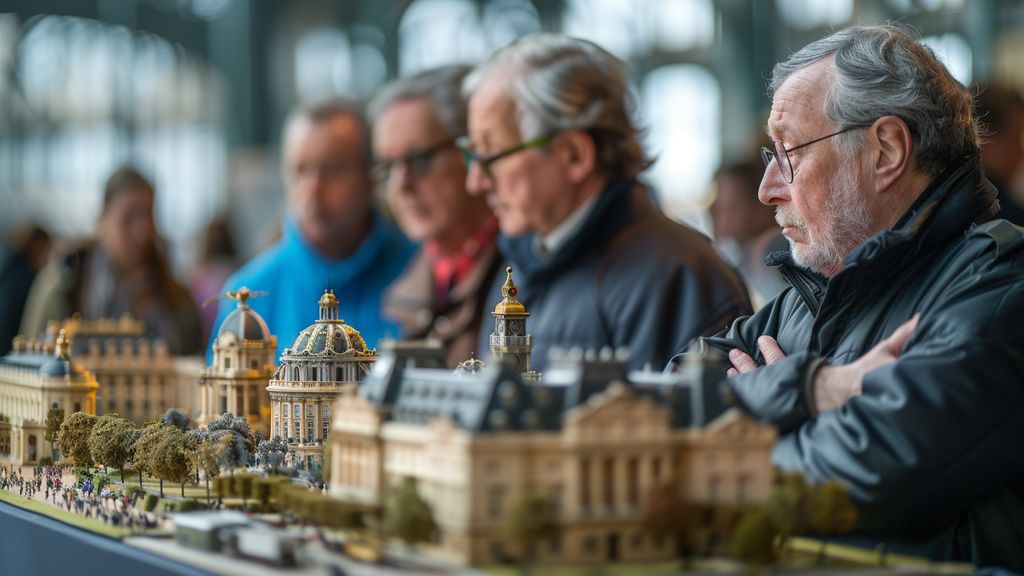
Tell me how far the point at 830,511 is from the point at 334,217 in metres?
11.6

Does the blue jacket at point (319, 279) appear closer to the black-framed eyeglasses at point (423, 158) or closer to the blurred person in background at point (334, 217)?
the blurred person in background at point (334, 217)

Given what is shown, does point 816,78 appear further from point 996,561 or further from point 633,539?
point 633,539

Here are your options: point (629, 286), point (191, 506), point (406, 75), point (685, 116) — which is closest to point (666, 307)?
point (629, 286)

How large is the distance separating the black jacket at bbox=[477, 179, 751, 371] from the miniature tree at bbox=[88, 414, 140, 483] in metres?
3.15

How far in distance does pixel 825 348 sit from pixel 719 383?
6.35ft

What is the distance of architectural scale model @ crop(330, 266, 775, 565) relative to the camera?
22.2 ft

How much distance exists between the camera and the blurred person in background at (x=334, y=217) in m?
17.2

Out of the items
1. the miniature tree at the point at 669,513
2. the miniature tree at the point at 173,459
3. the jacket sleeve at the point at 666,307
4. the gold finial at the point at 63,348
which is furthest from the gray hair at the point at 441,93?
the miniature tree at the point at 669,513

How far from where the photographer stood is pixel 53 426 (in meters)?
12.2

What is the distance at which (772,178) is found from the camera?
9.42 metres

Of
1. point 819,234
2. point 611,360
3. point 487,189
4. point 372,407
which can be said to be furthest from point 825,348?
point 487,189

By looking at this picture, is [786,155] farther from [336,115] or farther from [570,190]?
[336,115]

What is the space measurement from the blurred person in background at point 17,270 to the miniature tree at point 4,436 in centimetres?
518

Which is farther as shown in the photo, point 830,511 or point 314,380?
point 314,380
